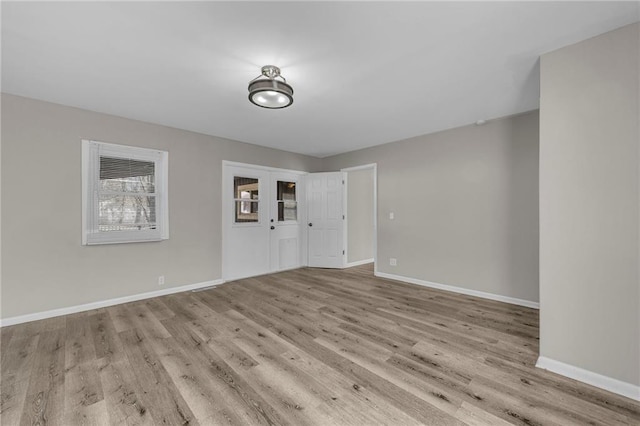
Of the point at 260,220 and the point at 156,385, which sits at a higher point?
the point at 260,220

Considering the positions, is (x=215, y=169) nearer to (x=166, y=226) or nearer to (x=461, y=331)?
(x=166, y=226)

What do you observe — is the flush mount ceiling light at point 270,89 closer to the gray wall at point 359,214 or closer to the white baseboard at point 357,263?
the gray wall at point 359,214

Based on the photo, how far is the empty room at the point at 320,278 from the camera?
5.63 feet

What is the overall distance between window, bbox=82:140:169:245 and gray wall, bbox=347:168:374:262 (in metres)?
3.60

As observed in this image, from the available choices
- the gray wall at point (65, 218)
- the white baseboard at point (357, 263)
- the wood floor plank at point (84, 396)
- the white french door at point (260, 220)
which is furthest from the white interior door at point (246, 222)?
the wood floor plank at point (84, 396)

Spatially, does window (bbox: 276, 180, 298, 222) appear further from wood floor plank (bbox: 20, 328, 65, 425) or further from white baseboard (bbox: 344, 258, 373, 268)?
wood floor plank (bbox: 20, 328, 65, 425)

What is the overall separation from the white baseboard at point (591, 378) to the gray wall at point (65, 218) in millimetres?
4339

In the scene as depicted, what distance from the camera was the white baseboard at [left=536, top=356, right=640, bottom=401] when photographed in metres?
1.73

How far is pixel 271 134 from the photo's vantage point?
4.37 metres

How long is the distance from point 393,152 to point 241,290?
11.7 ft

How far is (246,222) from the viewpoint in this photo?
490 cm

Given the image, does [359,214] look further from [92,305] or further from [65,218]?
[65,218]

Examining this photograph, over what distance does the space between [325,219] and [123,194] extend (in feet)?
11.7

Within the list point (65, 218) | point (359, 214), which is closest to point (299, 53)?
point (65, 218)
